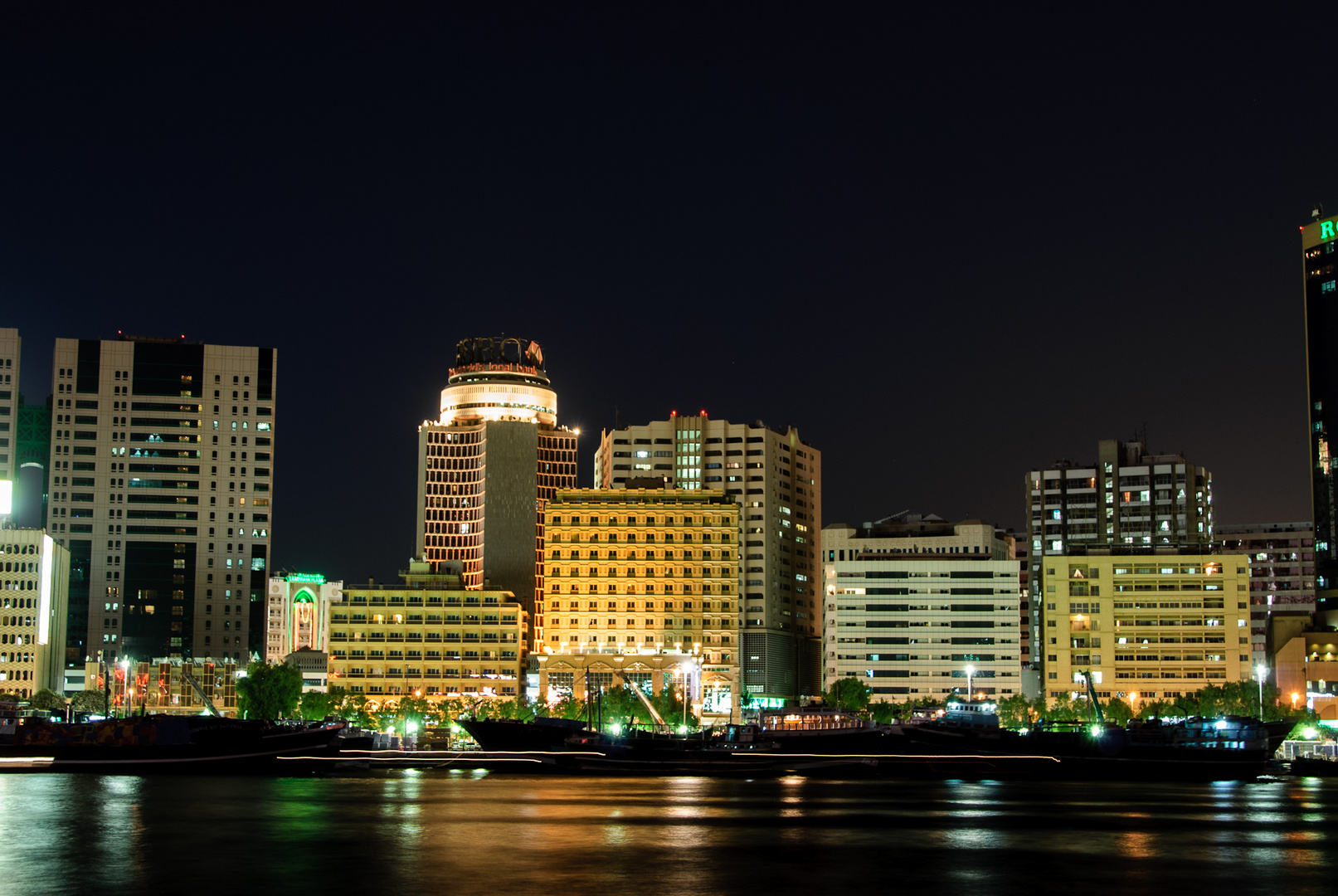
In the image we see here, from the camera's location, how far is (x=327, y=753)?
501 ft

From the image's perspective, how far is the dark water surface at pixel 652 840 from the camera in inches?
2387

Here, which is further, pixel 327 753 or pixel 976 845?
pixel 327 753

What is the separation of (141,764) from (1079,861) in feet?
310

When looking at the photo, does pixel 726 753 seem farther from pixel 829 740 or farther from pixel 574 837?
pixel 574 837

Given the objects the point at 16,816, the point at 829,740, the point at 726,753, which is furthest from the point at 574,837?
the point at 829,740

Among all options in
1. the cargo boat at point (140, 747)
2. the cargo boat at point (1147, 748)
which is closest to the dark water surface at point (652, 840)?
the cargo boat at point (1147, 748)

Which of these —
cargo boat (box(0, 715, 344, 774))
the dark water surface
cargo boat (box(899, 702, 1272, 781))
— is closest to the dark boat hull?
cargo boat (box(899, 702, 1272, 781))

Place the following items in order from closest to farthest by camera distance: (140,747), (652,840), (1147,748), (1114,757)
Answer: (652,840) → (140,747) → (1147,748) → (1114,757)

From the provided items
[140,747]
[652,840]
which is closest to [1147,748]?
[652,840]

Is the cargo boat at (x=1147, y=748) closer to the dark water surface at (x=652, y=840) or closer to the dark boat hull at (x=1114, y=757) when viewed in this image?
the dark boat hull at (x=1114, y=757)

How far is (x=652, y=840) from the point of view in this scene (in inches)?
2901

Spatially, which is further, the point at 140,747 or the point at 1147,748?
the point at 1147,748

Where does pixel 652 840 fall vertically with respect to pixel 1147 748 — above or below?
above

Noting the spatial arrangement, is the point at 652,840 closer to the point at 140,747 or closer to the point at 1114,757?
the point at 1114,757
